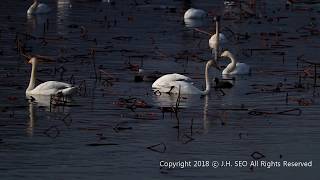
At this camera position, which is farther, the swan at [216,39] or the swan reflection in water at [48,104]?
the swan at [216,39]

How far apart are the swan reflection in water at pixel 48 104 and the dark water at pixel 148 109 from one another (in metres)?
0.06

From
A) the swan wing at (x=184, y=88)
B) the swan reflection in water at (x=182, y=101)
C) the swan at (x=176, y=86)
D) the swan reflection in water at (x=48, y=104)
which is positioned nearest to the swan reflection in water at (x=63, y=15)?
the swan at (x=176, y=86)

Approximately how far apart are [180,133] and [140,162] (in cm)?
275

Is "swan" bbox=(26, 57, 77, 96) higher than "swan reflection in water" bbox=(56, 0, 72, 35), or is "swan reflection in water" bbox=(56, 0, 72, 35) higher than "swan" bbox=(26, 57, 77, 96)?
"swan" bbox=(26, 57, 77, 96)

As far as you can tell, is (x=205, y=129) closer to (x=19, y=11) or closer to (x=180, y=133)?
(x=180, y=133)

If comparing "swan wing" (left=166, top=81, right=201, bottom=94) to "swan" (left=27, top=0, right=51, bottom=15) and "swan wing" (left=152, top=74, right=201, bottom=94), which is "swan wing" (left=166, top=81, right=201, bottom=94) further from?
"swan" (left=27, top=0, right=51, bottom=15)

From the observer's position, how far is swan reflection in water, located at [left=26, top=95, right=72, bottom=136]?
24.3 meters

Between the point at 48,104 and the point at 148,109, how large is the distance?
2.19m

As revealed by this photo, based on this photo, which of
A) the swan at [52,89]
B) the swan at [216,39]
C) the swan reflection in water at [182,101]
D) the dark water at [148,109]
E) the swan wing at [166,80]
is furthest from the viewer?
the swan at [216,39]

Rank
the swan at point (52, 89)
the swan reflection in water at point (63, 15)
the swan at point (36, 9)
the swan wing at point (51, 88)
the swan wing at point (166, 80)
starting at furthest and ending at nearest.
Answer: the swan at point (36, 9)
the swan reflection in water at point (63, 15)
the swan wing at point (166, 80)
the swan wing at point (51, 88)
the swan at point (52, 89)

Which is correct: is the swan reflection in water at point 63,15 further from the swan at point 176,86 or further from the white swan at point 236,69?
the swan at point 176,86

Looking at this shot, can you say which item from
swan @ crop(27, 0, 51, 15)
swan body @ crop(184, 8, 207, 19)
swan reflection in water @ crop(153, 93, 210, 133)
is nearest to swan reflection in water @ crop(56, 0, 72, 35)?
swan @ crop(27, 0, 51, 15)

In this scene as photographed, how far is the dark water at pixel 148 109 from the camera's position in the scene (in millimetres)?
19250

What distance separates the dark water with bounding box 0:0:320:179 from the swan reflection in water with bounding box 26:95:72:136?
65 mm
